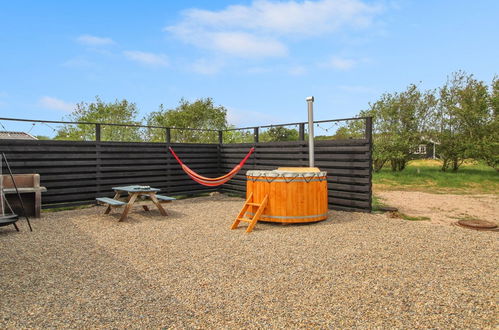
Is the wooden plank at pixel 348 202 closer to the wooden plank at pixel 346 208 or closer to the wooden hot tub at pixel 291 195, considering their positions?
the wooden plank at pixel 346 208

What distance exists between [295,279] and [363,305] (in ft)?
2.35

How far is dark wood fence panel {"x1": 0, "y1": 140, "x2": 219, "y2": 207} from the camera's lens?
7.11 m

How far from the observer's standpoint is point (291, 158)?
7.84 metres

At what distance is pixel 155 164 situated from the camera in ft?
29.1

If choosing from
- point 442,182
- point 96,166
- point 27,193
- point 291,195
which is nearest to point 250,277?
point 291,195

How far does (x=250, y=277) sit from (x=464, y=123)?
15.9 meters

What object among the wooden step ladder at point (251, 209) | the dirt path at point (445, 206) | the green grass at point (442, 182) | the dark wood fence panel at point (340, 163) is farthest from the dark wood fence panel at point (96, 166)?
the green grass at point (442, 182)

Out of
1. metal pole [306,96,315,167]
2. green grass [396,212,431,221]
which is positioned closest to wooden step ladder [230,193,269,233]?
metal pole [306,96,315,167]

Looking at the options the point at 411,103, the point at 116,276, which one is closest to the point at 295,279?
the point at 116,276

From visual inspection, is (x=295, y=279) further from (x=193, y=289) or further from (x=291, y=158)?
(x=291, y=158)

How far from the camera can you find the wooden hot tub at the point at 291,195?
570 cm

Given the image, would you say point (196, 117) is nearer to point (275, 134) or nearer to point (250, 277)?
point (275, 134)

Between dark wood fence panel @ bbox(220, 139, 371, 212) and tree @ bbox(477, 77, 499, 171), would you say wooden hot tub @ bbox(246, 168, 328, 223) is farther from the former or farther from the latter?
tree @ bbox(477, 77, 499, 171)

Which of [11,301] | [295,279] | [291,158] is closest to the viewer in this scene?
[11,301]
